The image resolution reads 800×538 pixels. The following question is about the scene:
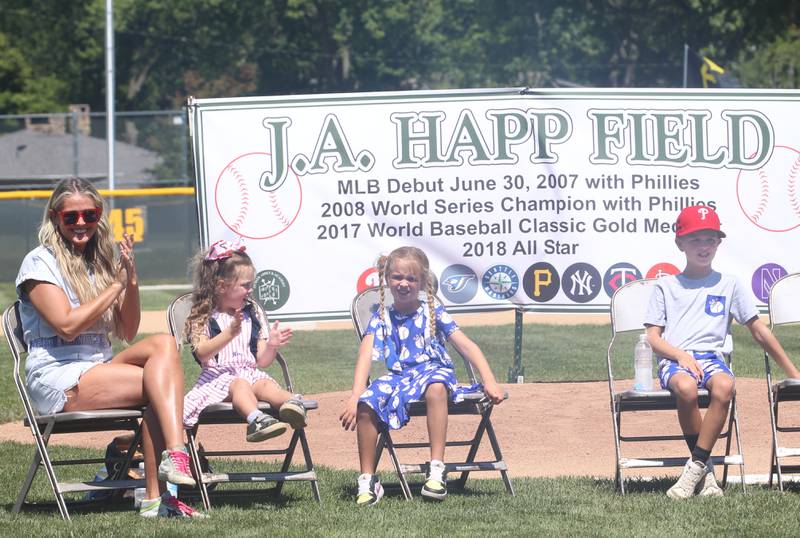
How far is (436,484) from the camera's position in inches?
236

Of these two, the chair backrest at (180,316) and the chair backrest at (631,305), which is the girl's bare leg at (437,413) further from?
the chair backrest at (631,305)

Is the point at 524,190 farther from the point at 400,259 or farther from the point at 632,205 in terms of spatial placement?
the point at 400,259

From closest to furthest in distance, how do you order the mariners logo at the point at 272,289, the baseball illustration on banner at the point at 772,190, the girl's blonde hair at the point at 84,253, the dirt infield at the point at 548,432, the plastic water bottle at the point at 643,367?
1. the girl's blonde hair at the point at 84,253
2. the plastic water bottle at the point at 643,367
3. the dirt infield at the point at 548,432
4. the mariners logo at the point at 272,289
5. the baseball illustration on banner at the point at 772,190

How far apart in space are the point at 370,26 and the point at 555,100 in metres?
45.3

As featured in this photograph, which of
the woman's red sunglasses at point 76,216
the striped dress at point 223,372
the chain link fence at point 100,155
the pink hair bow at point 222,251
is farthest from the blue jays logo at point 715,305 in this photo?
the chain link fence at point 100,155

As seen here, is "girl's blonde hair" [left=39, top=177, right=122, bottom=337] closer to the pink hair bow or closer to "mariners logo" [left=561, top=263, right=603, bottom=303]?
the pink hair bow

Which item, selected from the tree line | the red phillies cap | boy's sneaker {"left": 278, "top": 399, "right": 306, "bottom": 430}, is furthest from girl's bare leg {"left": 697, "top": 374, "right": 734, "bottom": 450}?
the tree line

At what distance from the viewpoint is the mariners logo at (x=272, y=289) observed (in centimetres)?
945

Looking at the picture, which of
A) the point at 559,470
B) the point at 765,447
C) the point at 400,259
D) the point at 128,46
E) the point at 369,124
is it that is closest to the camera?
the point at 400,259

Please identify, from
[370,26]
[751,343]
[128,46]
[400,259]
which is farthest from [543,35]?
[400,259]

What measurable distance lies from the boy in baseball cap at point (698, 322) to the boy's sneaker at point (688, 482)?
0.37ft

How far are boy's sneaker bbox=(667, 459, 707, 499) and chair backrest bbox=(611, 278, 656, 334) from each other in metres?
1.07

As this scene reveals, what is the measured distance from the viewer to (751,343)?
43.8 feet

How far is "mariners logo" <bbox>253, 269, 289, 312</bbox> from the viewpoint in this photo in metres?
9.45
